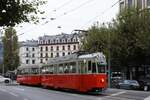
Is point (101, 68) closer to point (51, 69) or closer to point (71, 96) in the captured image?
point (71, 96)

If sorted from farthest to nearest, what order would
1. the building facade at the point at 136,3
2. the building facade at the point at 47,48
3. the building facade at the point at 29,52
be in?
1. the building facade at the point at 29,52
2. the building facade at the point at 47,48
3. the building facade at the point at 136,3

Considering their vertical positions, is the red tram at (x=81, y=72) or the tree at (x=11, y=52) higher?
the tree at (x=11, y=52)

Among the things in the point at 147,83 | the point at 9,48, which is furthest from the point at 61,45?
the point at 147,83

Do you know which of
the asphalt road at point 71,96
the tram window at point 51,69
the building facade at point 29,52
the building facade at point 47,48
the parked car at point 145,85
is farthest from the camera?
the building facade at point 29,52

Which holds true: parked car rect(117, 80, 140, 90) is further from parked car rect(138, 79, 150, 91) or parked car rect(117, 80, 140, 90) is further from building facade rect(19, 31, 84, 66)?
building facade rect(19, 31, 84, 66)

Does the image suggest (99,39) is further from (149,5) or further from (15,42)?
(15,42)

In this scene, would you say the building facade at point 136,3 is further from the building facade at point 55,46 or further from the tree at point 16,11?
the building facade at point 55,46

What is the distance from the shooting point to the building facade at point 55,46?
17729 centimetres

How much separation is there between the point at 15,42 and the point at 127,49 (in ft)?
201

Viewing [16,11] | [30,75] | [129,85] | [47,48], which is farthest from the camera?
[47,48]

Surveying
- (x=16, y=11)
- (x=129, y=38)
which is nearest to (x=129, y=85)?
(x=129, y=38)

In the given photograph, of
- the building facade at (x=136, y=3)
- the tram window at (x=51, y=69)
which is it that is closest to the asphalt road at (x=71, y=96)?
the tram window at (x=51, y=69)

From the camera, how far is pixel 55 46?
599ft

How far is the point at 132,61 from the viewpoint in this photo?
7138 cm
